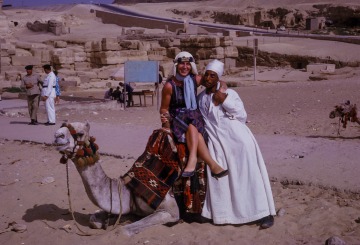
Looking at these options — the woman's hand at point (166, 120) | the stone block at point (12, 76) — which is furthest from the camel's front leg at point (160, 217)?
the stone block at point (12, 76)

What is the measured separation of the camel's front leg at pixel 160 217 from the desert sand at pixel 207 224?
6 centimetres

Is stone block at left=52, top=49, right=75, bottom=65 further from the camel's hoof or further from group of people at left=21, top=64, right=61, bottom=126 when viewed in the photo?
the camel's hoof

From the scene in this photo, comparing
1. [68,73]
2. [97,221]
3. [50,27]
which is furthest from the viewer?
[50,27]

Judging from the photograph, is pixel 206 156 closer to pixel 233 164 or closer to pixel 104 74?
pixel 233 164

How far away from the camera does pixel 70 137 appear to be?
Answer: 5.11 meters

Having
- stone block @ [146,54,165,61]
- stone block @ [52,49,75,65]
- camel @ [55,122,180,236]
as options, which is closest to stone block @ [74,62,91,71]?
stone block @ [52,49,75,65]

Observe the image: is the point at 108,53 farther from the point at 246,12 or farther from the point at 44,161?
the point at 246,12

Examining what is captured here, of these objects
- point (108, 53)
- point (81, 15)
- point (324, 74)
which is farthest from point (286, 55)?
point (81, 15)

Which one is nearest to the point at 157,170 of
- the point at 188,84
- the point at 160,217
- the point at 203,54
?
the point at 160,217

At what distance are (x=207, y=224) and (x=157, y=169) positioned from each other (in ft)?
2.48

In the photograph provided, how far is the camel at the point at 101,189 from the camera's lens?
201 inches

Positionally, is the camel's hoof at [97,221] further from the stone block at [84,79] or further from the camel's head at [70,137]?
the stone block at [84,79]

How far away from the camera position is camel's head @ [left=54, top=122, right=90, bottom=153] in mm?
5035

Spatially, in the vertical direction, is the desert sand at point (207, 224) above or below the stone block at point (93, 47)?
below
